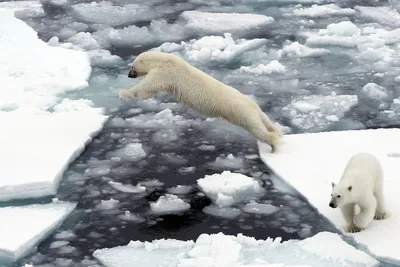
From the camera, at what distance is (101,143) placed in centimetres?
621

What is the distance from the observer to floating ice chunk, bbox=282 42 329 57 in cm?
824

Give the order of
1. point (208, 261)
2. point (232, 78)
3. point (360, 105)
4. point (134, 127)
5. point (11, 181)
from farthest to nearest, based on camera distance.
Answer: point (232, 78), point (360, 105), point (134, 127), point (11, 181), point (208, 261)

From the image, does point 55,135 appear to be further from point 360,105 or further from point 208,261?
point 360,105

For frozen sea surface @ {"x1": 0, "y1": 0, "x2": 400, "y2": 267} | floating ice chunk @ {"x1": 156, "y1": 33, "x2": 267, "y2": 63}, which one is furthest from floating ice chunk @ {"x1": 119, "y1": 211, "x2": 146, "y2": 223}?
floating ice chunk @ {"x1": 156, "y1": 33, "x2": 267, "y2": 63}

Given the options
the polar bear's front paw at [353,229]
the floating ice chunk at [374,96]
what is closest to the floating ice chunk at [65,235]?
the polar bear's front paw at [353,229]

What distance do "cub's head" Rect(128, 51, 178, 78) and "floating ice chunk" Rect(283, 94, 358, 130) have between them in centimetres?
114

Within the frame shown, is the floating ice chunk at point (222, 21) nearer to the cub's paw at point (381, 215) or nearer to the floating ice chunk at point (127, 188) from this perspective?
the floating ice chunk at point (127, 188)

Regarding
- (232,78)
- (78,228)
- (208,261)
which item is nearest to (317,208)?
(208,261)

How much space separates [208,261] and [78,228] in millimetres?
975

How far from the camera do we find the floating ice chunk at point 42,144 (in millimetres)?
5367

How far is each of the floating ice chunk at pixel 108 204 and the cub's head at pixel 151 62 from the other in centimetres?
146

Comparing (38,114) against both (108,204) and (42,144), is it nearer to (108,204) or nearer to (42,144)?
(42,144)

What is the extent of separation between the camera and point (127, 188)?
5535mm

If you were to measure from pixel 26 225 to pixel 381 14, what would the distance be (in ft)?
20.1
